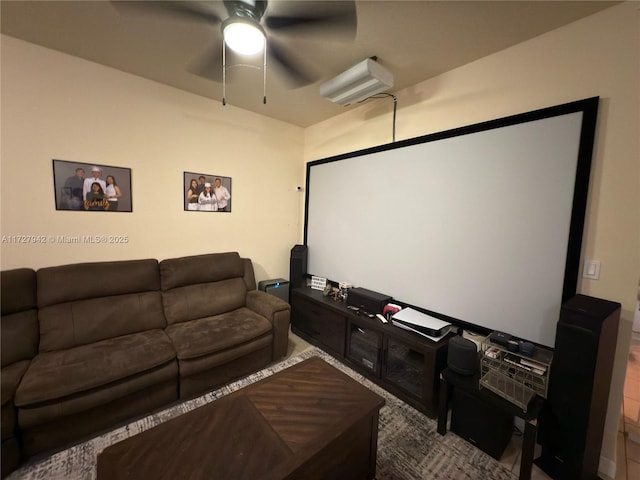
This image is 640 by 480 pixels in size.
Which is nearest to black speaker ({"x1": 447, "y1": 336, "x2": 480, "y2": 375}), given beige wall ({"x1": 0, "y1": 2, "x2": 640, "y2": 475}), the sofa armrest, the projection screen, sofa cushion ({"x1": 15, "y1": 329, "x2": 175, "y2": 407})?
the projection screen

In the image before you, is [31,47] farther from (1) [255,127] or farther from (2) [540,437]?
(2) [540,437]

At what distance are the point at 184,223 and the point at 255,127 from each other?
1.42 metres

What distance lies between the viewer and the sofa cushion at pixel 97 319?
1.90 m

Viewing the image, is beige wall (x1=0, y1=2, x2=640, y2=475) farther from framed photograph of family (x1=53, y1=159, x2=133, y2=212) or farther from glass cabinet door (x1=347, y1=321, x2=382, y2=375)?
glass cabinet door (x1=347, y1=321, x2=382, y2=375)

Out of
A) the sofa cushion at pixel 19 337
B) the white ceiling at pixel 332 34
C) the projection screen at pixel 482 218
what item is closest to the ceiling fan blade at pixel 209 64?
the white ceiling at pixel 332 34

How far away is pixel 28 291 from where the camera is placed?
190 centimetres

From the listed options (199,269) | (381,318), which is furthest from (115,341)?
(381,318)

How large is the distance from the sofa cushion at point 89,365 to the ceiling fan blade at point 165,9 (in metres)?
2.04

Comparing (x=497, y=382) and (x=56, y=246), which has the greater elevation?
(x=56, y=246)

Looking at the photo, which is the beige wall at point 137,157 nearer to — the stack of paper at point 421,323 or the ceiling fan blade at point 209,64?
the ceiling fan blade at point 209,64

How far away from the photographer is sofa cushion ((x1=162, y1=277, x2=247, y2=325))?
2.43m

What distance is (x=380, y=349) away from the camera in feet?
7.24

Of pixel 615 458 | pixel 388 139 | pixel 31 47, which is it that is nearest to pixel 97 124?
pixel 31 47

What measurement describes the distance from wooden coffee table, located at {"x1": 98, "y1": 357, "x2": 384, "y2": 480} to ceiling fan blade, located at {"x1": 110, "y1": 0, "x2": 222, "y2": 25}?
2.03m
